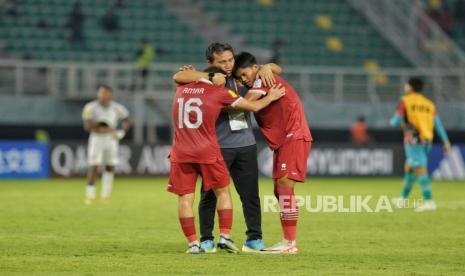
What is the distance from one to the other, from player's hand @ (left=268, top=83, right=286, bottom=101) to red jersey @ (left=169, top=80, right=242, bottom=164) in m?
0.34

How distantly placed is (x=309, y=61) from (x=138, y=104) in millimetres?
7557

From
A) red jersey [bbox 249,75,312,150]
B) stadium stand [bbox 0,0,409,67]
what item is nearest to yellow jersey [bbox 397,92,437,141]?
red jersey [bbox 249,75,312,150]

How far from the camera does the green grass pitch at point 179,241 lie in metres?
9.47

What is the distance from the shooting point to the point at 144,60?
31562 millimetres

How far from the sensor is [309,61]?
3547cm

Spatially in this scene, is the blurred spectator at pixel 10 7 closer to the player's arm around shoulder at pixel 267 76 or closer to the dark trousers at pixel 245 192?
the dark trousers at pixel 245 192

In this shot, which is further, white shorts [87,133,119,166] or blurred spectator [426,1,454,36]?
blurred spectator [426,1,454,36]

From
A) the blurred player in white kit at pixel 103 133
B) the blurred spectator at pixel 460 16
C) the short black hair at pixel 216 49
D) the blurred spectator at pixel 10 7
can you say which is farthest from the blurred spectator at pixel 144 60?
the short black hair at pixel 216 49

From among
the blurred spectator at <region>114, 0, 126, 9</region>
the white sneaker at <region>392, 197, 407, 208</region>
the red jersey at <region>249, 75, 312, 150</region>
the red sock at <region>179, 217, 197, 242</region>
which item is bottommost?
the white sneaker at <region>392, 197, 407, 208</region>

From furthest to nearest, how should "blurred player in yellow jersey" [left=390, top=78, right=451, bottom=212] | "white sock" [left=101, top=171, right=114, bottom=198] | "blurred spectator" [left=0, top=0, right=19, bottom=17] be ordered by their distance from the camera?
1. "blurred spectator" [left=0, top=0, right=19, bottom=17]
2. "white sock" [left=101, top=171, right=114, bottom=198]
3. "blurred player in yellow jersey" [left=390, top=78, right=451, bottom=212]

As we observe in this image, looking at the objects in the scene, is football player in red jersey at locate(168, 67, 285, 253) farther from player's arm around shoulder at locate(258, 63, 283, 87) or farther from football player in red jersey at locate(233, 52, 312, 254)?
football player in red jersey at locate(233, 52, 312, 254)

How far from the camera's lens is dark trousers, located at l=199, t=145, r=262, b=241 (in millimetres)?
11039

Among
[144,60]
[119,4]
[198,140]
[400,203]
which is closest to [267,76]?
[198,140]

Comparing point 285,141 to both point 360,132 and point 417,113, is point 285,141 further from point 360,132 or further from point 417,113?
point 360,132
